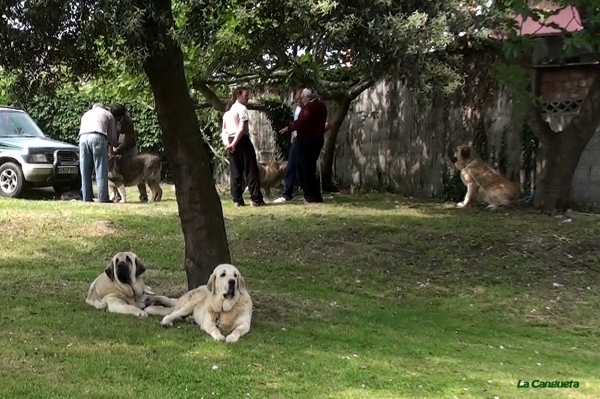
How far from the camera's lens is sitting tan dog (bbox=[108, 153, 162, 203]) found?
15.1 metres

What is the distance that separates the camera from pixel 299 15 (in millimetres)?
8227

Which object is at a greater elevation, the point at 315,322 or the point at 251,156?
the point at 251,156

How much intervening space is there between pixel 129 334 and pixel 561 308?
5.07m

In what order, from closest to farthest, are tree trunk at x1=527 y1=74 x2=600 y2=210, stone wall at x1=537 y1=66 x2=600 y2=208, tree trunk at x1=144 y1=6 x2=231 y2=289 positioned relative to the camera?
1. tree trunk at x1=144 y1=6 x2=231 y2=289
2. tree trunk at x1=527 y1=74 x2=600 y2=210
3. stone wall at x1=537 y1=66 x2=600 y2=208

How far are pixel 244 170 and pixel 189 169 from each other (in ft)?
21.1

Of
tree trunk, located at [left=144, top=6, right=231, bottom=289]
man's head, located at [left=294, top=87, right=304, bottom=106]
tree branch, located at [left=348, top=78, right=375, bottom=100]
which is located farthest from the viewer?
tree branch, located at [left=348, top=78, right=375, bottom=100]

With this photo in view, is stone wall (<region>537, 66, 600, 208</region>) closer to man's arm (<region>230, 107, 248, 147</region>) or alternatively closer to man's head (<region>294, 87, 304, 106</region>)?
man's head (<region>294, 87, 304, 106</region>)

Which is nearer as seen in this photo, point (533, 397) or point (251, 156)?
point (533, 397)

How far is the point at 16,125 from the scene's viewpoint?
17328mm

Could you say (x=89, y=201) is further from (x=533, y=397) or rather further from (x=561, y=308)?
(x=533, y=397)

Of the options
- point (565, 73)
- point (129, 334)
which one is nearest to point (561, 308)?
point (129, 334)

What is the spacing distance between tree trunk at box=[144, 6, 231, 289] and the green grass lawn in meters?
0.74

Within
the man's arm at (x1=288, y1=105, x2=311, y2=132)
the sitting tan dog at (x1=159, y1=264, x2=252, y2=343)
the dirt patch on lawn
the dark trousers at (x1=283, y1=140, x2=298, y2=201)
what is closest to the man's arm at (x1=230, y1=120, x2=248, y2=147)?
the man's arm at (x1=288, y1=105, x2=311, y2=132)

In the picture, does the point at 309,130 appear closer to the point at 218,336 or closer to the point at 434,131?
the point at 434,131
